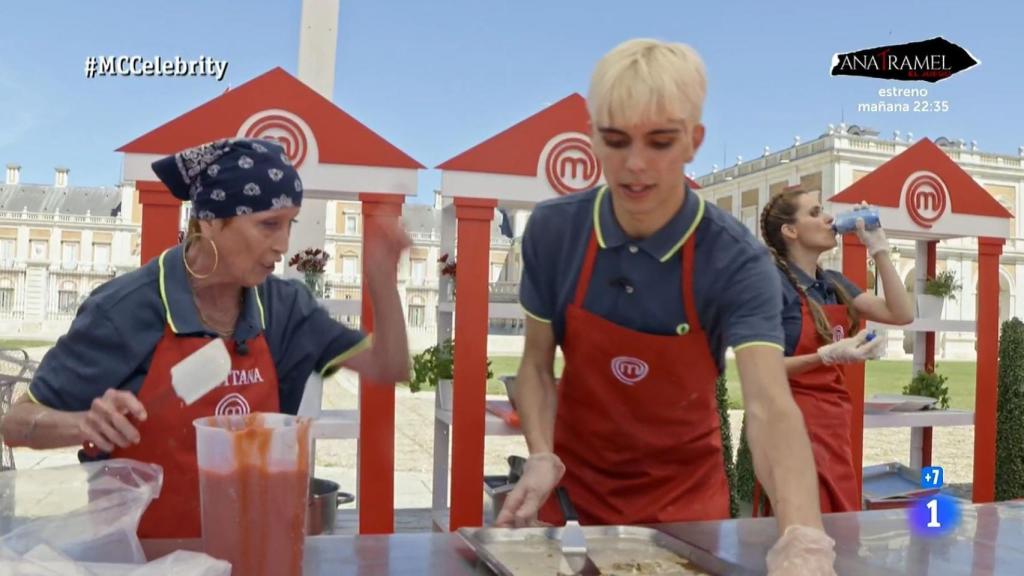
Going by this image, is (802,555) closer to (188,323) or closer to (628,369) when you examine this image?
(628,369)

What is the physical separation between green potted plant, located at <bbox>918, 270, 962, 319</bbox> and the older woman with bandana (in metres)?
4.85

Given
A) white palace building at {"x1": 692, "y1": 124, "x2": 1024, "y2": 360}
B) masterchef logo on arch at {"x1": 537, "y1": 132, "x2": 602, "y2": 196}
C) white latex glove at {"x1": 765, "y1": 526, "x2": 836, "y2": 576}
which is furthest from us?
white palace building at {"x1": 692, "y1": 124, "x2": 1024, "y2": 360}

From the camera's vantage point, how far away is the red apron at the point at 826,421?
109 inches

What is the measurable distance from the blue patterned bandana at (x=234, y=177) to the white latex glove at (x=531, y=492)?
68cm

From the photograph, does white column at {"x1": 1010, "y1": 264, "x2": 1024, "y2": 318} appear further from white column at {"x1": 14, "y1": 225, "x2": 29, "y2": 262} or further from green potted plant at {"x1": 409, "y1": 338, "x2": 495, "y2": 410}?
white column at {"x1": 14, "y1": 225, "x2": 29, "y2": 262}

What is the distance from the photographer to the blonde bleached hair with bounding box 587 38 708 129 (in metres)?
1.45

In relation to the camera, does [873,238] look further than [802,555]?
Yes

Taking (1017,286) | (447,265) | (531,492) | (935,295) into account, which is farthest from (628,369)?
(1017,286)

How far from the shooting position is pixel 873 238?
377cm

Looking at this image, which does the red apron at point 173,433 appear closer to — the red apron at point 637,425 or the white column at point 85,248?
the red apron at point 637,425

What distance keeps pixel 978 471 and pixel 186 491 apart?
16.5 ft

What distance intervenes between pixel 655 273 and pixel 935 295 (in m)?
4.63

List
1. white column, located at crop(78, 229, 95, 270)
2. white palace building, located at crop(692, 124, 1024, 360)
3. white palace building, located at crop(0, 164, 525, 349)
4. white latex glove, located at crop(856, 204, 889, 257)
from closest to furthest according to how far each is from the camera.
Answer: white latex glove, located at crop(856, 204, 889, 257) < white palace building, located at crop(692, 124, 1024, 360) < white palace building, located at crop(0, 164, 525, 349) < white column, located at crop(78, 229, 95, 270)

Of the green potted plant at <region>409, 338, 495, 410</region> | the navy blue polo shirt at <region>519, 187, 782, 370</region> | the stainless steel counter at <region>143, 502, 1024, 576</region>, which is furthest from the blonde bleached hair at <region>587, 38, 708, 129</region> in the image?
the green potted plant at <region>409, 338, 495, 410</region>
